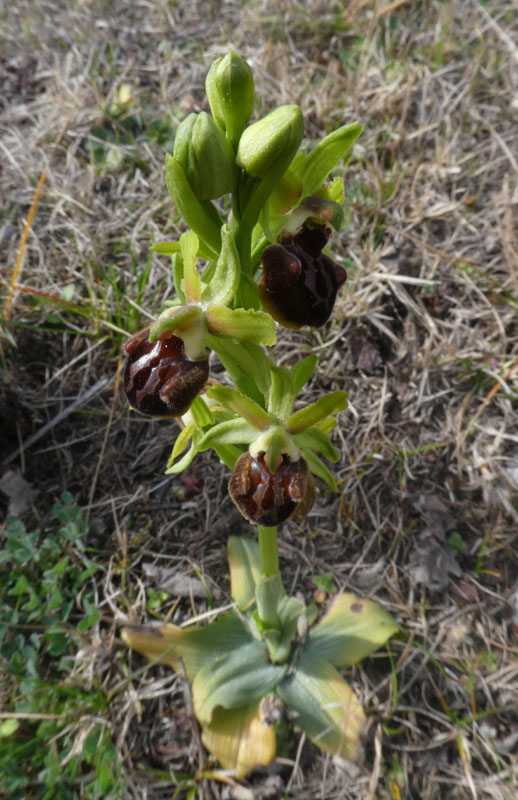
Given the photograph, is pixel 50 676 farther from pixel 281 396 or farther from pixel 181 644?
pixel 281 396

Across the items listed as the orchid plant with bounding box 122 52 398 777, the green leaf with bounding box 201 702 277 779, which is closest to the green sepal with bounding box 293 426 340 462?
the orchid plant with bounding box 122 52 398 777

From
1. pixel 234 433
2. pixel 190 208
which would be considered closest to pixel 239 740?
pixel 234 433

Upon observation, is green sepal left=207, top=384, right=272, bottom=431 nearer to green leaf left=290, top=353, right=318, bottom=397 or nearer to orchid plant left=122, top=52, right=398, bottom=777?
orchid plant left=122, top=52, right=398, bottom=777

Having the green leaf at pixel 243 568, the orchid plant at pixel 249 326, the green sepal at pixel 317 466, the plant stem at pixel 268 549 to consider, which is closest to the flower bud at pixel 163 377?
the orchid plant at pixel 249 326

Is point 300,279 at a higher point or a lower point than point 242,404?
higher

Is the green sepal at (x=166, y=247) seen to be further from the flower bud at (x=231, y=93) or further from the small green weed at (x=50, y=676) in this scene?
the small green weed at (x=50, y=676)

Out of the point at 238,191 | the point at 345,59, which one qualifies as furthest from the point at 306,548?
the point at 345,59

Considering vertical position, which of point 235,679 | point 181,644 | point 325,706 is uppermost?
point 181,644
